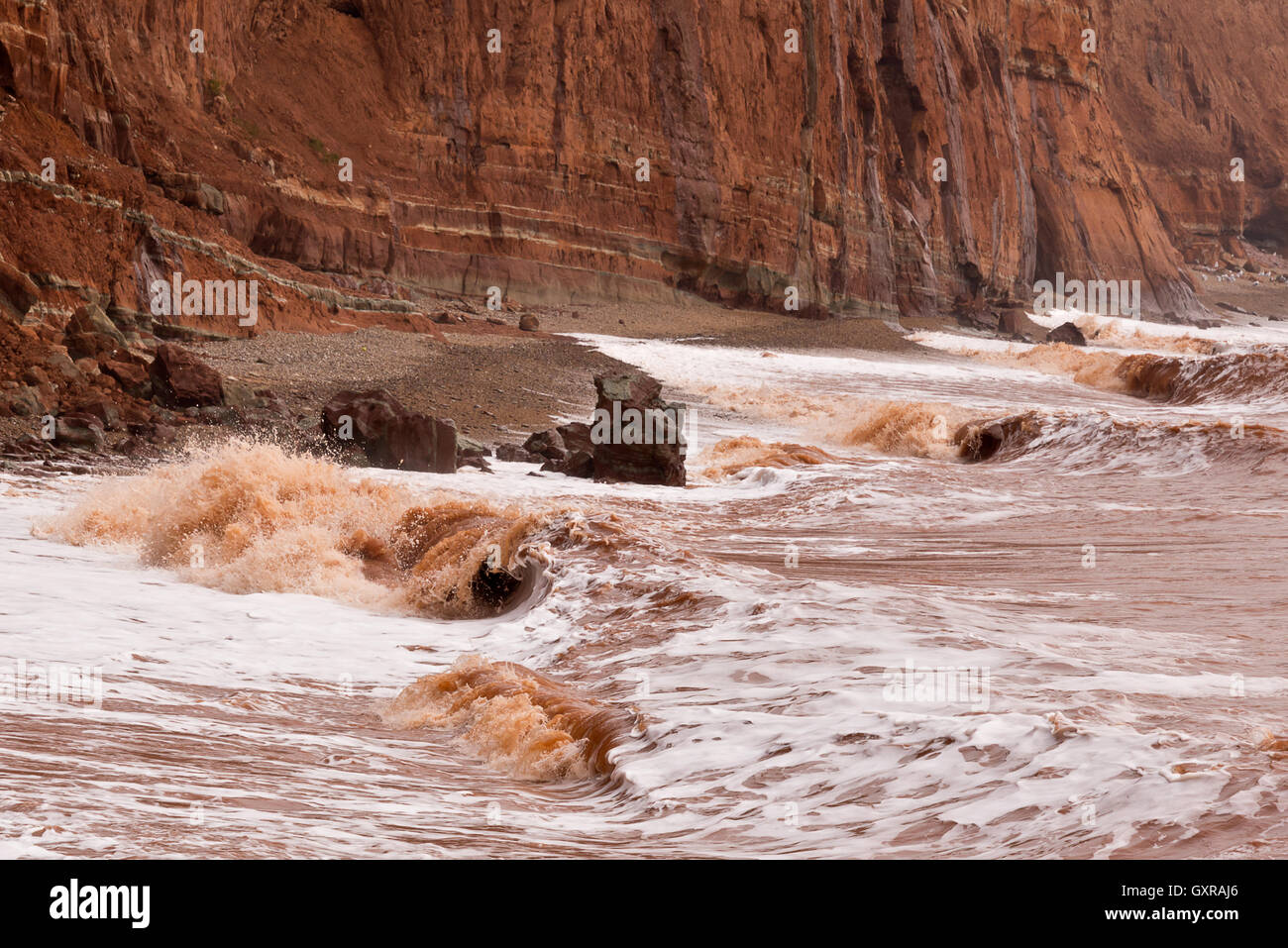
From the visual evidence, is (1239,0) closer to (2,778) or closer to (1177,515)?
(1177,515)

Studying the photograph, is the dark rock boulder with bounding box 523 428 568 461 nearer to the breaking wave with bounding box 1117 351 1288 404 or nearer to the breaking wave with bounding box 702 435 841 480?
the breaking wave with bounding box 702 435 841 480

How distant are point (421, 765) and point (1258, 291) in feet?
295

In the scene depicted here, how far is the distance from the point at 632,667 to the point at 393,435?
7.25 m

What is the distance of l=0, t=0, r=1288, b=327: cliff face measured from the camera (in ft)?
70.6

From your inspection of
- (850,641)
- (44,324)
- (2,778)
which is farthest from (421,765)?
(44,324)

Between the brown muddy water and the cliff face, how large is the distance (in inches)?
353

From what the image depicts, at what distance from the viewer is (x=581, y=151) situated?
129ft

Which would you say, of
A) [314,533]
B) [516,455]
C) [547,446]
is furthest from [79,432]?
[547,446]

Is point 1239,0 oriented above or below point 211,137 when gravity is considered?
above

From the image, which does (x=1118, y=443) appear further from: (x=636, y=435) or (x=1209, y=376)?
(x=1209, y=376)

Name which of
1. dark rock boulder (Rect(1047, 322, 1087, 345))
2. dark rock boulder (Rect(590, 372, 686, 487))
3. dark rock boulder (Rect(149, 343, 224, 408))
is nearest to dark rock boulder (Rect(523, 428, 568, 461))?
dark rock boulder (Rect(590, 372, 686, 487))

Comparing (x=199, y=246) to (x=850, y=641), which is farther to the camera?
(x=199, y=246)

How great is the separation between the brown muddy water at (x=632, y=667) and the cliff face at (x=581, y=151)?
8963 millimetres

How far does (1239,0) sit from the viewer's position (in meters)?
98.3
